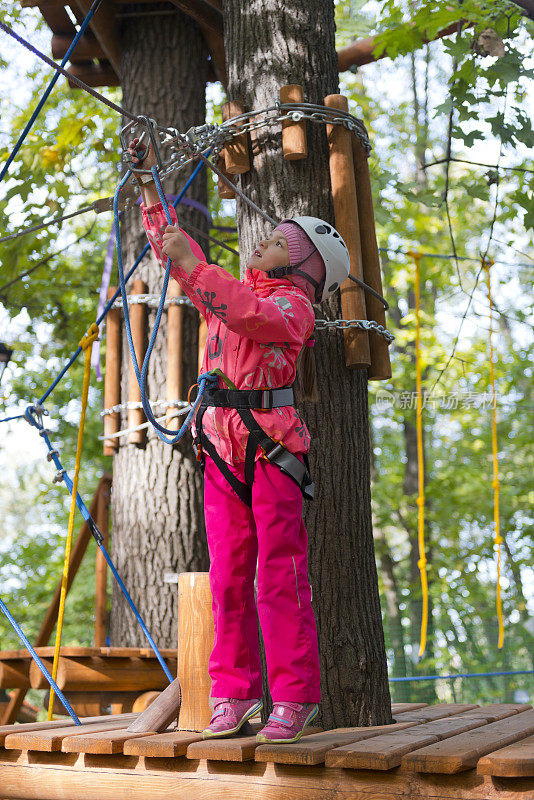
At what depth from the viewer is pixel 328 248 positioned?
2711 mm

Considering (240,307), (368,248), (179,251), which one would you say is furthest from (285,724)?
(368,248)

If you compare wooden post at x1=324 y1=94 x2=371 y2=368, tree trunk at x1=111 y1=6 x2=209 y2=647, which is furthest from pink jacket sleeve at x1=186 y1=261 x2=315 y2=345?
tree trunk at x1=111 y1=6 x2=209 y2=647

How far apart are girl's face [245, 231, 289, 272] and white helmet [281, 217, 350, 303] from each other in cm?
9

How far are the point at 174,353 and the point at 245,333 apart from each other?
2608 millimetres

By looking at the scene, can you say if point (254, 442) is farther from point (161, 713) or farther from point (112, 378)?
point (112, 378)

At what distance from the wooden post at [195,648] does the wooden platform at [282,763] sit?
15cm

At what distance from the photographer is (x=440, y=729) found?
2629 mm

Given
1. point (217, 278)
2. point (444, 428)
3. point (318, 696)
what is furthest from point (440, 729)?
point (444, 428)

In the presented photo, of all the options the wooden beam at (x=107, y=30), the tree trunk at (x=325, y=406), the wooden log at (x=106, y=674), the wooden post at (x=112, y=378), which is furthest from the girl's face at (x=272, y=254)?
the wooden beam at (x=107, y=30)

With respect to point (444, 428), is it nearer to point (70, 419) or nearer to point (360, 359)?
point (70, 419)

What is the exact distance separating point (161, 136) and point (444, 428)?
47.8ft

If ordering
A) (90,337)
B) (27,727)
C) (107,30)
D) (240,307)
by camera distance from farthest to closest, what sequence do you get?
(107,30), (90,337), (27,727), (240,307)

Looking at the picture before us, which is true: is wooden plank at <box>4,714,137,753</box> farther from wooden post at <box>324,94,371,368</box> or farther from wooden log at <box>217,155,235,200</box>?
wooden log at <box>217,155,235,200</box>

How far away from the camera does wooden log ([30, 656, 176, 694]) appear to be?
3.97 m
